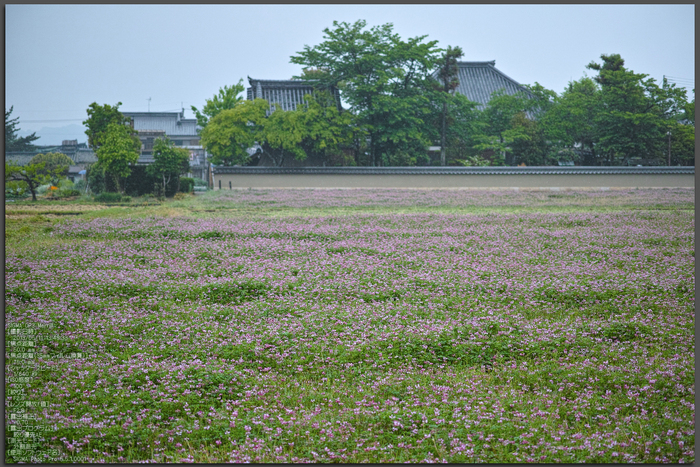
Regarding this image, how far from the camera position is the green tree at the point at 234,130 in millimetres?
24312

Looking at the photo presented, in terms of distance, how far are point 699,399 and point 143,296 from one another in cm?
484

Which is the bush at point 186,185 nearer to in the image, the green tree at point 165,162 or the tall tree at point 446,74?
the green tree at point 165,162

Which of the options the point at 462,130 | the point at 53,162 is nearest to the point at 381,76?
the point at 462,130

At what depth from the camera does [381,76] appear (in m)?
20.6

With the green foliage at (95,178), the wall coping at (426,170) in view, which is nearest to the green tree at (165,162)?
the green foliage at (95,178)

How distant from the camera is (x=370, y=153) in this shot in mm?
24703

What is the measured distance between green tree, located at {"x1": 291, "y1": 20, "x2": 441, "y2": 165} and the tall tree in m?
1.00

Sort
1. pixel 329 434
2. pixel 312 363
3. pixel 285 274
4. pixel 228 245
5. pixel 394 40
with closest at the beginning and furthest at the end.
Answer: pixel 329 434 < pixel 312 363 < pixel 285 274 < pixel 228 245 < pixel 394 40

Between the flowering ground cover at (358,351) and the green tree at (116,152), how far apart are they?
6.01 metres

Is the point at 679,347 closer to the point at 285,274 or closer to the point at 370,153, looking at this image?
the point at 285,274

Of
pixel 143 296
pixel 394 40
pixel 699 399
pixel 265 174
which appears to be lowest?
pixel 699 399

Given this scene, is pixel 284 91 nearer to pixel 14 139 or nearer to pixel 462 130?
pixel 462 130

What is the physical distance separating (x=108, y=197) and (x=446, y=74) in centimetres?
1589

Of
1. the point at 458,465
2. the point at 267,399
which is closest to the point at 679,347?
the point at 458,465
